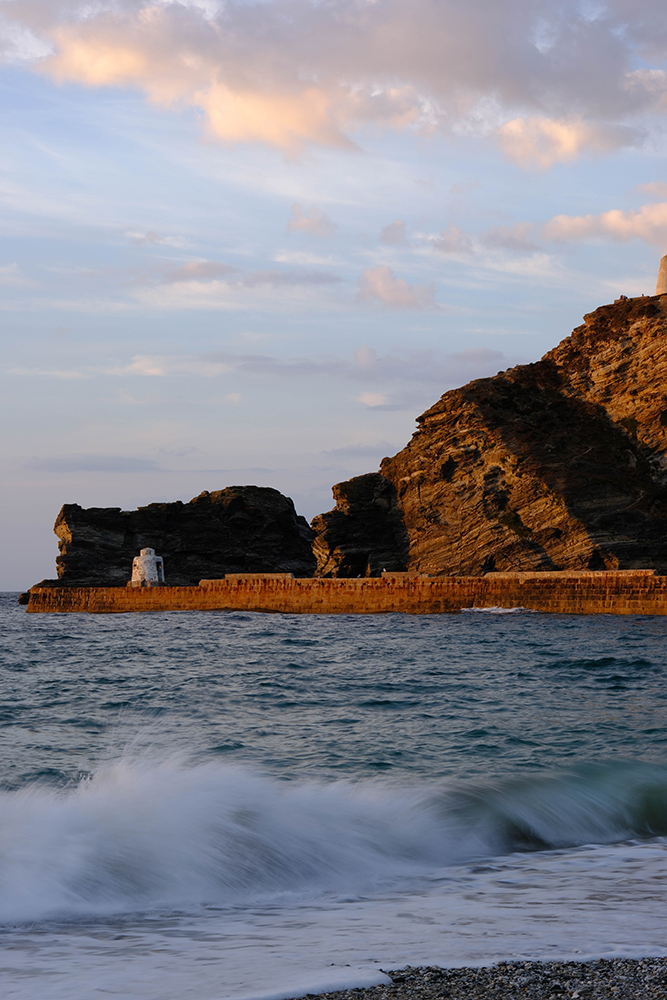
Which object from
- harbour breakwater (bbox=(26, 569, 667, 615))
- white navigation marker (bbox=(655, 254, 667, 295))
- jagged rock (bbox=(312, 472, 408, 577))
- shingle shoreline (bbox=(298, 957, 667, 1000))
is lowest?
harbour breakwater (bbox=(26, 569, 667, 615))

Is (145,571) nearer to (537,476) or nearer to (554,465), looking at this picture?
(537,476)

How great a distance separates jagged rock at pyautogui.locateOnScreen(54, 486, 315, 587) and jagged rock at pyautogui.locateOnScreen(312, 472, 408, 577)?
19.0m

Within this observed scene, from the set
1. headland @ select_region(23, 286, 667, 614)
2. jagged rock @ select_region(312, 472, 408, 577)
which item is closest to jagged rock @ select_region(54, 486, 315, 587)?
headland @ select_region(23, 286, 667, 614)

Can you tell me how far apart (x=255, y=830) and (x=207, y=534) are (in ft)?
279

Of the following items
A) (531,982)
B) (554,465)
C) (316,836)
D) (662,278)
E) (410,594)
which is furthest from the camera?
(662,278)

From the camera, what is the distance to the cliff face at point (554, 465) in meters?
61.3

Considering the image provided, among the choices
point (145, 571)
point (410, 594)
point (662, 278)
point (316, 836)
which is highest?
point (662, 278)

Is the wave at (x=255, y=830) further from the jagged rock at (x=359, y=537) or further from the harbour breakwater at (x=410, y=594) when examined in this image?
the jagged rock at (x=359, y=537)

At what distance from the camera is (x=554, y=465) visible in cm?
6531

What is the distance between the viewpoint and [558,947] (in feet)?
13.3

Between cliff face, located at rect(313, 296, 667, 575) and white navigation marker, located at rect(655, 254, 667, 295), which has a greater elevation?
white navigation marker, located at rect(655, 254, 667, 295)

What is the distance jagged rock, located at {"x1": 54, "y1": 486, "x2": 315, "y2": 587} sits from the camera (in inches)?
3346

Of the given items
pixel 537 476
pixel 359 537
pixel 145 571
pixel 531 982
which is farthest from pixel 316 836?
pixel 359 537

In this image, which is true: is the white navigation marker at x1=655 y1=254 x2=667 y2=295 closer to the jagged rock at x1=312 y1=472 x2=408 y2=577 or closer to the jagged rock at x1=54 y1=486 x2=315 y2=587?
the jagged rock at x1=312 y1=472 x2=408 y2=577
